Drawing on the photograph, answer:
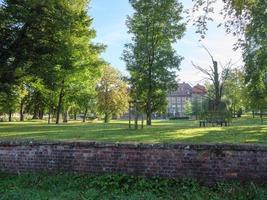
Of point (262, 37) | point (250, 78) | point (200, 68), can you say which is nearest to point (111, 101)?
point (200, 68)

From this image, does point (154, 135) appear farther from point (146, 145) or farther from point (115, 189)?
point (115, 189)

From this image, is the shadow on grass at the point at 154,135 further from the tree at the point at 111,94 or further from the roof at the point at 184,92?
the roof at the point at 184,92

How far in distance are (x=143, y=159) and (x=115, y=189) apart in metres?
1.12

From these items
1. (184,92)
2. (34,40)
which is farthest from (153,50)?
(184,92)

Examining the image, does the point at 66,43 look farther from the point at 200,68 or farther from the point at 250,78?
the point at 200,68

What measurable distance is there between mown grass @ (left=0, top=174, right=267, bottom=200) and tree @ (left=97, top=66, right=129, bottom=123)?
1946 inches

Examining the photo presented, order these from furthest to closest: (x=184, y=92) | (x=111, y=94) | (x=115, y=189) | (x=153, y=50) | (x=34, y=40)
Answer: (x=184, y=92) → (x=111, y=94) → (x=153, y=50) → (x=34, y=40) → (x=115, y=189)

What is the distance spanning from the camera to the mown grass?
9.09m

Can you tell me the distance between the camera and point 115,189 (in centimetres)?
970

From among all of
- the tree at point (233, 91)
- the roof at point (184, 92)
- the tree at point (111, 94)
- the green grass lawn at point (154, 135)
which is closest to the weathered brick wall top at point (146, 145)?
the green grass lawn at point (154, 135)

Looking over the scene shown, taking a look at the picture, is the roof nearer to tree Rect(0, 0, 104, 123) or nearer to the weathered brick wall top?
tree Rect(0, 0, 104, 123)

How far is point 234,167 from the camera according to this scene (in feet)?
31.7

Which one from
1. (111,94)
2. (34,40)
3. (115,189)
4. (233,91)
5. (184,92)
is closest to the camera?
(115,189)

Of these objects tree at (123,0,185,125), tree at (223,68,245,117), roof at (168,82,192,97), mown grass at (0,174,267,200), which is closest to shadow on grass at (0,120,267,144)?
mown grass at (0,174,267,200)
